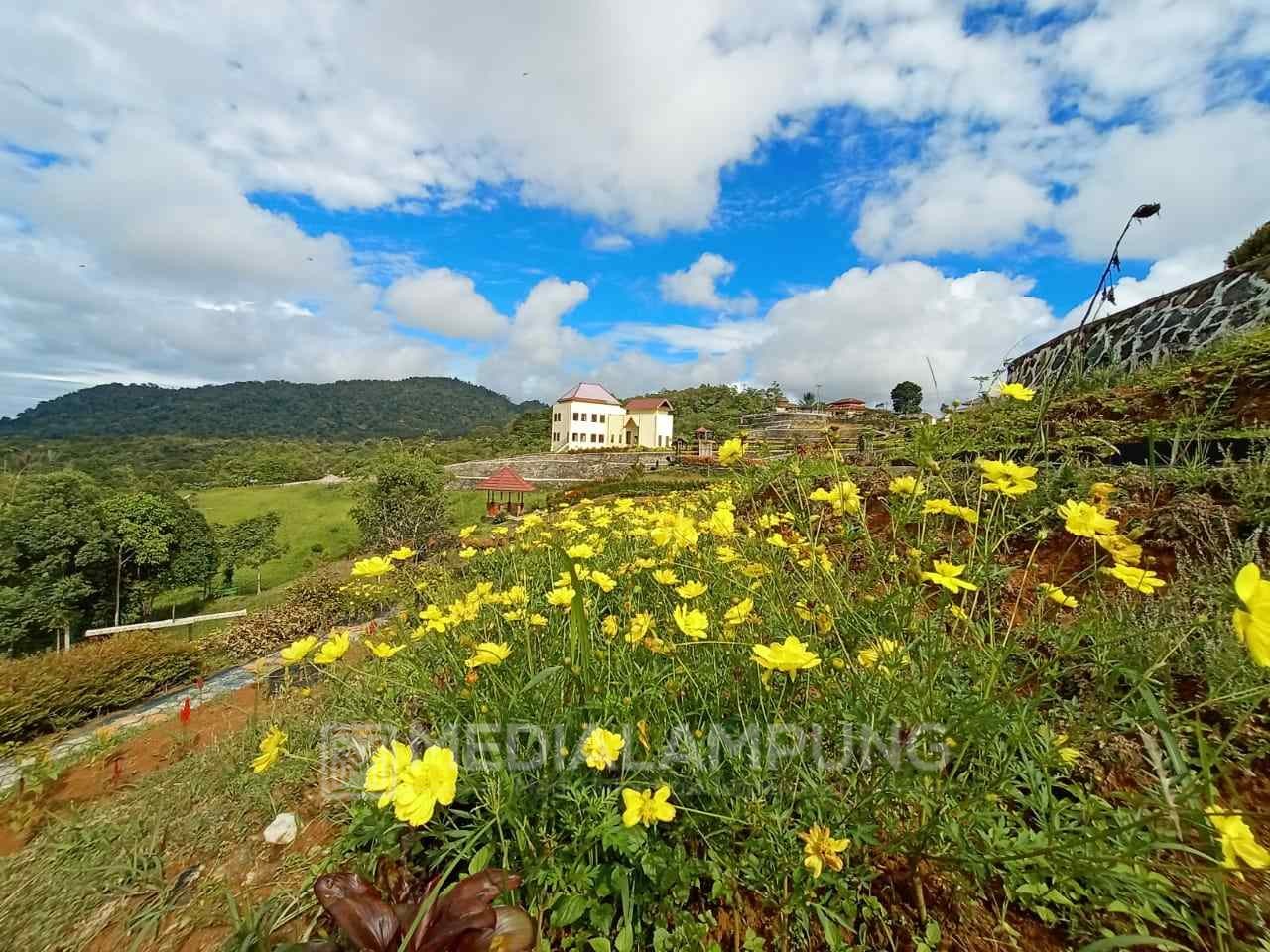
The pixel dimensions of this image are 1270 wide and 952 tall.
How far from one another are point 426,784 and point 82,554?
14.2m

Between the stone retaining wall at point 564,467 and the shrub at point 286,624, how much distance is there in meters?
13.6

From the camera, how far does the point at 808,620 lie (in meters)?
1.43

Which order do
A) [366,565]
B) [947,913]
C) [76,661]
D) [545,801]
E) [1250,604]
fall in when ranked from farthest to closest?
[76,661] → [366,565] → [545,801] → [947,913] → [1250,604]

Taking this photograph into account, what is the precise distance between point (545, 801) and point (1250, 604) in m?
1.30

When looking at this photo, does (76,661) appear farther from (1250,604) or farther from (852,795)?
(1250,604)

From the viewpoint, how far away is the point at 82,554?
32.9ft

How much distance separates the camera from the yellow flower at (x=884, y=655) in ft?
3.44

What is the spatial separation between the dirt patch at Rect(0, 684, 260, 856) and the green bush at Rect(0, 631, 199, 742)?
6.69 feet

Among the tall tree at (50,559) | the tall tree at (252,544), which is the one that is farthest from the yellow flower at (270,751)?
the tall tree at (252,544)

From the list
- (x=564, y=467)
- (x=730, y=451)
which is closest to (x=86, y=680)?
(x=730, y=451)

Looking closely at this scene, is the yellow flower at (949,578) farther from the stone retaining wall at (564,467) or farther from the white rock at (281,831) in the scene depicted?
the stone retaining wall at (564,467)

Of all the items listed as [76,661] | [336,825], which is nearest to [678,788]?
[336,825]

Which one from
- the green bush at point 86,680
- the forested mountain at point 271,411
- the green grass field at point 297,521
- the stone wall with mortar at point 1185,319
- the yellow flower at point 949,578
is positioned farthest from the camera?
the forested mountain at point 271,411

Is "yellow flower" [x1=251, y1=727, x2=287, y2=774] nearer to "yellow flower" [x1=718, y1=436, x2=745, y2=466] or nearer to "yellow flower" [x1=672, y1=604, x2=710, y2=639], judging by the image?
"yellow flower" [x1=672, y1=604, x2=710, y2=639]
